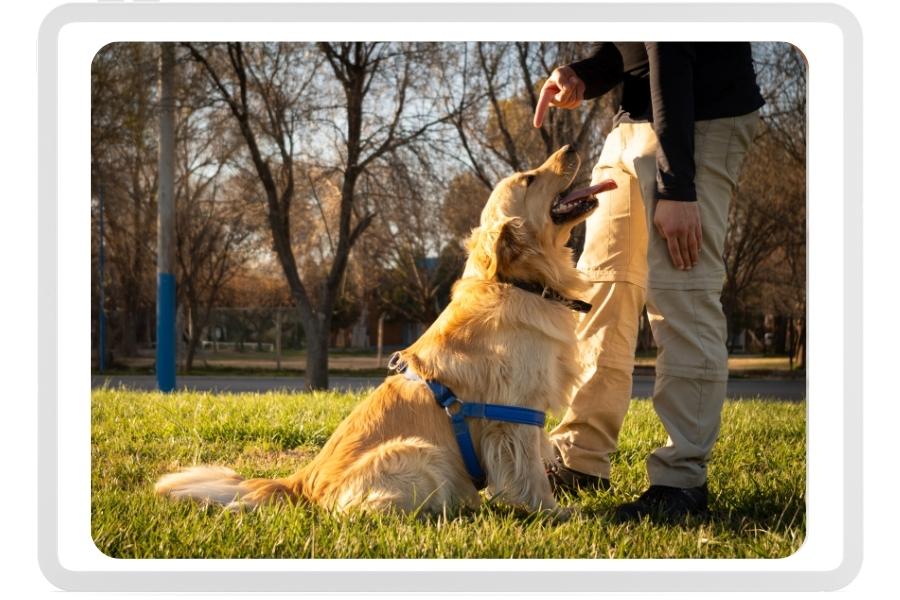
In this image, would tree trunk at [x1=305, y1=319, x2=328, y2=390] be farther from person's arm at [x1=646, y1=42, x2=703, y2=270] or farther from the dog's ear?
person's arm at [x1=646, y1=42, x2=703, y2=270]

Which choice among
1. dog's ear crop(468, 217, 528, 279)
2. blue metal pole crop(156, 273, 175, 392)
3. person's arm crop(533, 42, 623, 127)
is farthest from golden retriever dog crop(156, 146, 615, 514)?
blue metal pole crop(156, 273, 175, 392)

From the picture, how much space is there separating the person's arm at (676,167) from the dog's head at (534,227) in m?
0.52

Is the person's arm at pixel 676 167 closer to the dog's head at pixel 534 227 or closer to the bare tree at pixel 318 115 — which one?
the dog's head at pixel 534 227

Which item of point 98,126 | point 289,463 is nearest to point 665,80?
point 289,463

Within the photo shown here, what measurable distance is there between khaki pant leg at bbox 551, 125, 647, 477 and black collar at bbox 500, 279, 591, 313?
1.09 ft

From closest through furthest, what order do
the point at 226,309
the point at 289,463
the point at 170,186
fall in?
the point at 289,463 < the point at 170,186 < the point at 226,309

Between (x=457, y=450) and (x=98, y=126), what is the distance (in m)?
4.90

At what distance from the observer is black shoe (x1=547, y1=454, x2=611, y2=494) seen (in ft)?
11.8

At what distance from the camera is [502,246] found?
3.29 meters

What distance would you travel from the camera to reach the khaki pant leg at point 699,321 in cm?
302

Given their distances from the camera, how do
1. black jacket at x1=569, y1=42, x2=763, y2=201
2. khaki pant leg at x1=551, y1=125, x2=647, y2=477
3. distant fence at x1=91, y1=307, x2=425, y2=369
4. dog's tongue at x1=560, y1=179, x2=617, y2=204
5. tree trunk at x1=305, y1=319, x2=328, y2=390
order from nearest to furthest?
1. black jacket at x1=569, y1=42, x2=763, y2=201
2. dog's tongue at x1=560, y1=179, x2=617, y2=204
3. khaki pant leg at x1=551, y1=125, x2=647, y2=477
4. tree trunk at x1=305, y1=319, x2=328, y2=390
5. distant fence at x1=91, y1=307, x2=425, y2=369

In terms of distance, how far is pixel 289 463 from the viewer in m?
4.18
